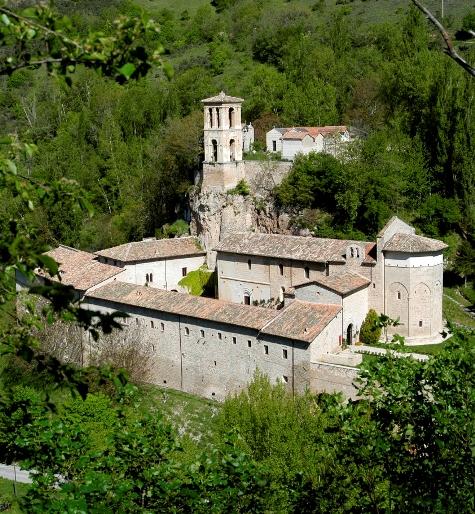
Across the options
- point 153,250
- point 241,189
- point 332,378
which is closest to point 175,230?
point 153,250

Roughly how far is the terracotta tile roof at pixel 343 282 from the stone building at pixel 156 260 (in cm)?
952

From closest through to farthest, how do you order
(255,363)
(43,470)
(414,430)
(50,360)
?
(50,360) < (43,470) < (414,430) < (255,363)

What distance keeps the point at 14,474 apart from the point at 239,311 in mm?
10799

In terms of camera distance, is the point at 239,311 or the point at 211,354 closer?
the point at 239,311

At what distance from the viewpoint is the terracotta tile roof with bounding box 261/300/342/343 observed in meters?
31.4

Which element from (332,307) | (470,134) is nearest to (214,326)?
(332,307)

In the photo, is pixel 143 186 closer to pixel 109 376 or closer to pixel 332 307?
pixel 332 307

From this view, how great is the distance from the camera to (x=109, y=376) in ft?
23.0

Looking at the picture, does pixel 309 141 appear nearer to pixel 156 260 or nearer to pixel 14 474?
pixel 156 260

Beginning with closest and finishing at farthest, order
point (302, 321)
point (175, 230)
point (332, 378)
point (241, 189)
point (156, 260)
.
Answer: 1. point (332, 378)
2. point (302, 321)
3. point (156, 260)
4. point (241, 189)
5. point (175, 230)

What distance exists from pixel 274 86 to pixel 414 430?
5338 centimetres

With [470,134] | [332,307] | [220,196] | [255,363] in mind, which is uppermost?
[470,134]

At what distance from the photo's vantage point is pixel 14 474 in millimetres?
29266

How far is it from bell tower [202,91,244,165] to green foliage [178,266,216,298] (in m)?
6.17
